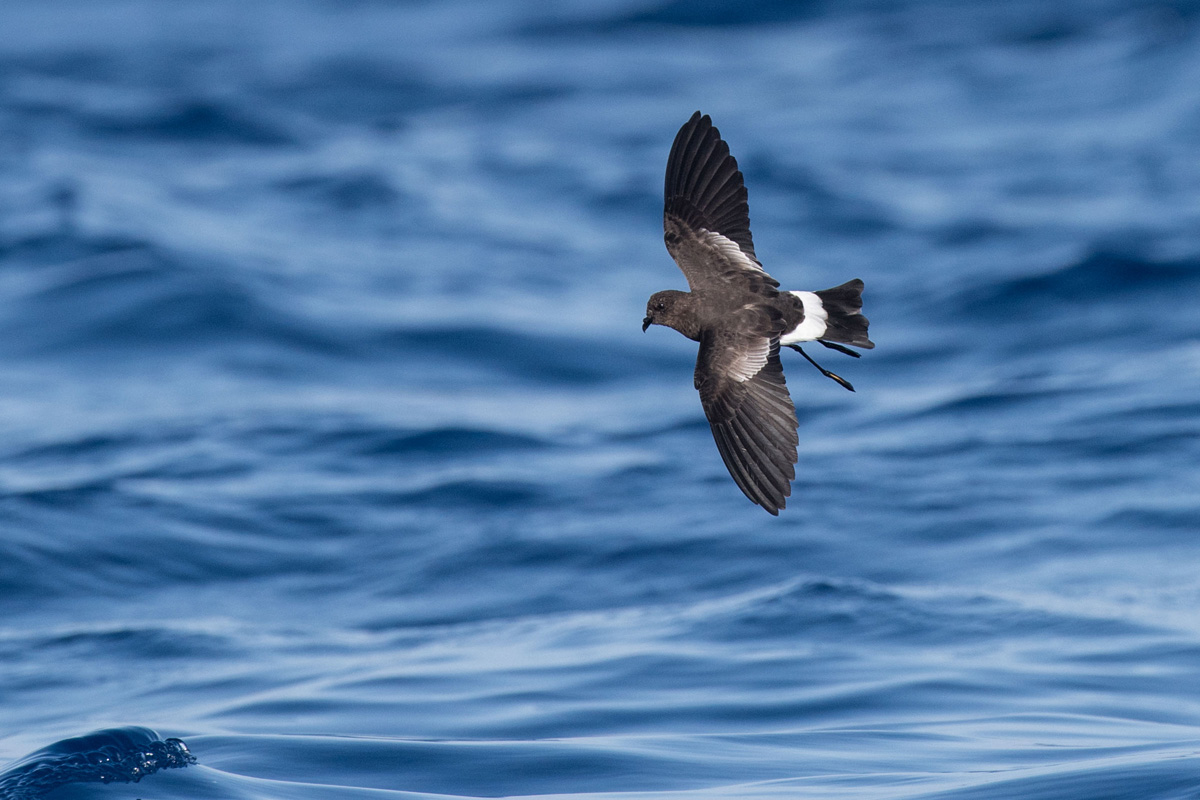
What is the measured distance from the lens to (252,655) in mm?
10633

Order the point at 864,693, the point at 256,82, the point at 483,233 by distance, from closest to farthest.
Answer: the point at 864,693 → the point at 483,233 → the point at 256,82

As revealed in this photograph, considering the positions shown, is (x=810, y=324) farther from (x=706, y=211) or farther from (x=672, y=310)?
(x=706, y=211)

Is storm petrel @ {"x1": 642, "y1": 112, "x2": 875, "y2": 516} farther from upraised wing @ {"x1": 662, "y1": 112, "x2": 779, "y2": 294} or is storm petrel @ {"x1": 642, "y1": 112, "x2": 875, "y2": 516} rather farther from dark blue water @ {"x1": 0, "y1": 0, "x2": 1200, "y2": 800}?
dark blue water @ {"x1": 0, "y1": 0, "x2": 1200, "y2": 800}

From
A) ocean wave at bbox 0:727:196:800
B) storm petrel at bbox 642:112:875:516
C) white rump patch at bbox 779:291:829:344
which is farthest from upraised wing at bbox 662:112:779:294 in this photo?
ocean wave at bbox 0:727:196:800

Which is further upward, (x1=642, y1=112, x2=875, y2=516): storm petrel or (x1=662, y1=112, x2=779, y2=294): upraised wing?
(x1=662, y1=112, x2=779, y2=294): upraised wing

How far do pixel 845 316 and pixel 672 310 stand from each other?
0.59m

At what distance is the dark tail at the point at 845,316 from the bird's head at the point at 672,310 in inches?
17.6

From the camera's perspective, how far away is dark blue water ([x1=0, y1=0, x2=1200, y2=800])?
26.7 ft

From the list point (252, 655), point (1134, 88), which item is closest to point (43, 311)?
point (252, 655)

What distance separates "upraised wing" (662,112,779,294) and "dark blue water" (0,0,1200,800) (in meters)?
2.38

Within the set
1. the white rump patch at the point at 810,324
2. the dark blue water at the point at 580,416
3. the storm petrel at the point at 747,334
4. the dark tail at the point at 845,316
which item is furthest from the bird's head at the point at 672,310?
the dark blue water at the point at 580,416

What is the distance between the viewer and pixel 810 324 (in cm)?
547

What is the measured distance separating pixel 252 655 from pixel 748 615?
327cm

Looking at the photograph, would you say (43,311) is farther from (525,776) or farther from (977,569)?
(525,776)
